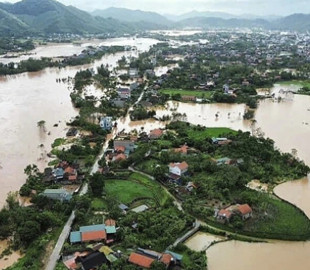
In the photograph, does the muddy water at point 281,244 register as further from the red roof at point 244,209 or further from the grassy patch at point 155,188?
A: the grassy patch at point 155,188

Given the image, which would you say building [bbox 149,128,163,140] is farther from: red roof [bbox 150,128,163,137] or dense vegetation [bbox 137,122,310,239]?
dense vegetation [bbox 137,122,310,239]

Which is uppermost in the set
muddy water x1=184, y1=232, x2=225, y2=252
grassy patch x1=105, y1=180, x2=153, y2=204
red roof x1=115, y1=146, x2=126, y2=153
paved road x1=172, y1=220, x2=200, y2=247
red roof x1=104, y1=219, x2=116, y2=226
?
red roof x1=115, y1=146, x2=126, y2=153

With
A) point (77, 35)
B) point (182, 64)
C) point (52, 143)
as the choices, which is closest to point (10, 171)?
point (52, 143)

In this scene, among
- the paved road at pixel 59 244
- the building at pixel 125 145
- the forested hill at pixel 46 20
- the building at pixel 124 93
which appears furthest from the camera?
the forested hill at pixel 46 20

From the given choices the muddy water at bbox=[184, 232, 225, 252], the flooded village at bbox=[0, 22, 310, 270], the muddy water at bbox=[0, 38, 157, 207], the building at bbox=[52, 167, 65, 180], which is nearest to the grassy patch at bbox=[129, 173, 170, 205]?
the flooded village at bbox=[0, 22, 310, 270]

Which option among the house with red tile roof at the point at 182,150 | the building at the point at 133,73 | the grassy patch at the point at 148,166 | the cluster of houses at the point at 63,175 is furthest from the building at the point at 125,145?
the building at the point at 133,73

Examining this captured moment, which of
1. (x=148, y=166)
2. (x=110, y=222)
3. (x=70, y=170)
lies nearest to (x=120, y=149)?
(x=148, y=166)
